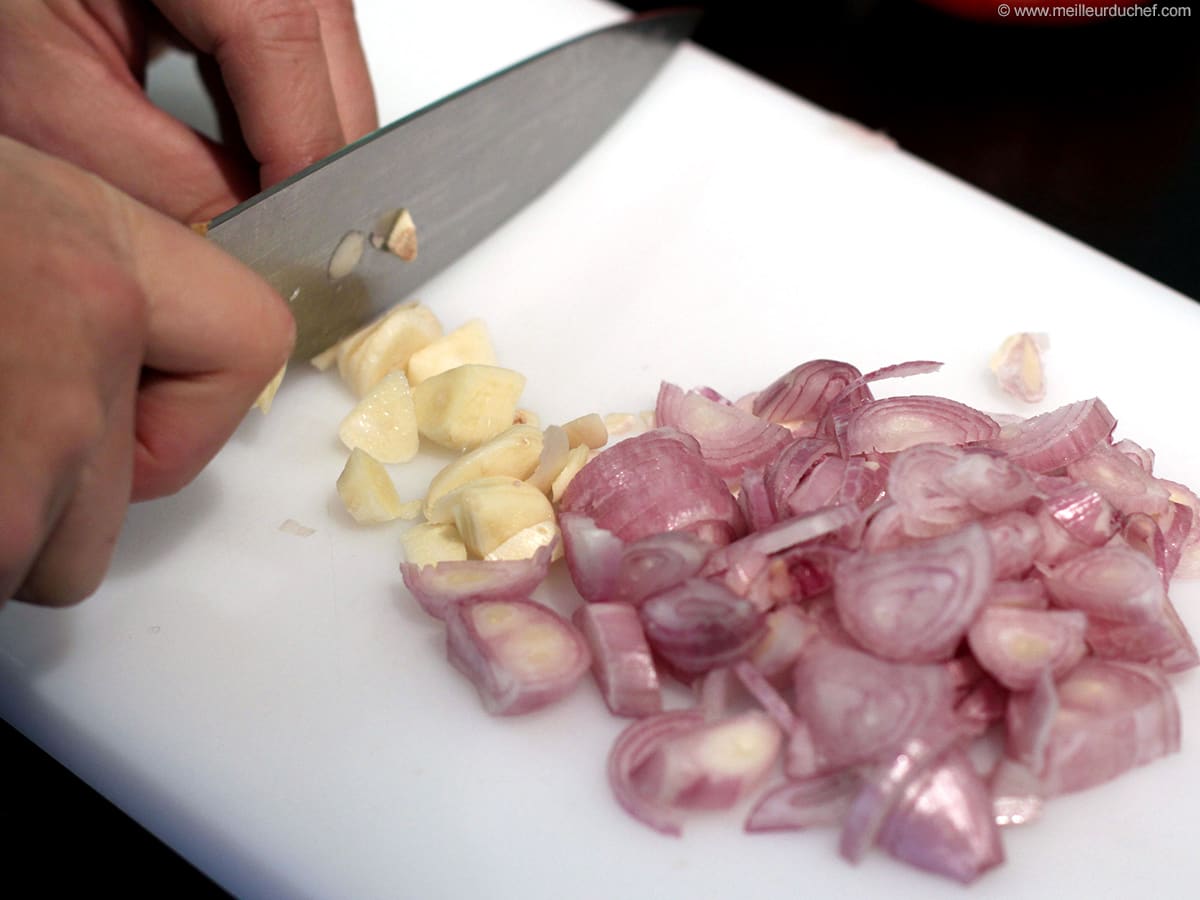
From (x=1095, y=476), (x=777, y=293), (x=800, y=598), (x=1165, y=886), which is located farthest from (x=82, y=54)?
(x=1165, y=886)

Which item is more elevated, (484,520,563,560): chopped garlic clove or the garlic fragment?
the garlic fragment

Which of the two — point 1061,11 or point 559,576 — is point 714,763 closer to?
point 559,576

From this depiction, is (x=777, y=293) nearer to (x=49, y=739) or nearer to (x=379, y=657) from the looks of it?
(x=379, y=657)

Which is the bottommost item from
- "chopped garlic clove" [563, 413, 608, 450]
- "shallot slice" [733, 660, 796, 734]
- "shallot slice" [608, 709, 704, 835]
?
"shallot slice" [608, 709, 704, 835]

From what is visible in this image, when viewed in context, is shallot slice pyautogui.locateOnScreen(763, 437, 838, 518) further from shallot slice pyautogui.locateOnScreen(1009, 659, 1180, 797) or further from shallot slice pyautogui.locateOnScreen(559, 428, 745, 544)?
shallot slice pyautogui.locateOnScreen(1009, 659, 1180, 797)

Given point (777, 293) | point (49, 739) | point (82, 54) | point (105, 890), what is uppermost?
point (82, 54)

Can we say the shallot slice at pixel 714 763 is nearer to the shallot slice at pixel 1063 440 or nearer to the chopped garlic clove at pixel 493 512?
the chopped garlic clove at pixel 493 512

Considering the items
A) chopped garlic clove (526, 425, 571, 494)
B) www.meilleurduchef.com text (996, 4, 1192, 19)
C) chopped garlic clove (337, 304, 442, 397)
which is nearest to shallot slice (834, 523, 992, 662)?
chopped garlic clove (526, 425, 571, 494)
